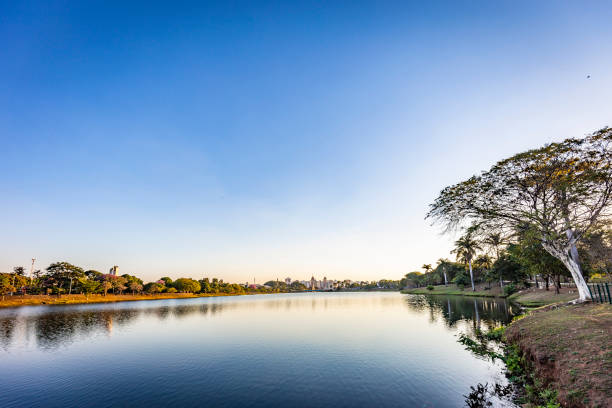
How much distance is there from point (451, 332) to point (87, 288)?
12945cm

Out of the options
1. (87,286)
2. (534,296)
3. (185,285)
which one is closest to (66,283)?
(87,286)

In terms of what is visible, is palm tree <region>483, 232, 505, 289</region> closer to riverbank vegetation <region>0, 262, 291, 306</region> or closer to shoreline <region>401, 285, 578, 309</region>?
shoreline <region>401, 285, 578, 309</region>

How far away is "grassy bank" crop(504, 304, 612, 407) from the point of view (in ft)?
33.9

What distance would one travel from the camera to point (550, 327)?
18.8 m

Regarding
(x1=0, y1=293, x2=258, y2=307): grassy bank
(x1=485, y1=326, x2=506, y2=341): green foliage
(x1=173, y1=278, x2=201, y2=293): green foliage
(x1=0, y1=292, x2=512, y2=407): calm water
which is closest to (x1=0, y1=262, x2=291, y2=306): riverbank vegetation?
(x1=0, y1=293, x2=258, y2=307): grassy bank

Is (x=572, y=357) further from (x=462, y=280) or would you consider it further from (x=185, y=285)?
(x=185, y=285)

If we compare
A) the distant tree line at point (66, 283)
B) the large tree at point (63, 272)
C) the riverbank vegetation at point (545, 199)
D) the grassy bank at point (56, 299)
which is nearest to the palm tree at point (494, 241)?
the riverbank vegetation at point (545, 199)

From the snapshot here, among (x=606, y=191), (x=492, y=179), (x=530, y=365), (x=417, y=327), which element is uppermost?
(x=492, y=179)

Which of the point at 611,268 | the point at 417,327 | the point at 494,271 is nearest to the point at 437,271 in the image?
the point at 494,271

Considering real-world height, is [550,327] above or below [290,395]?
above

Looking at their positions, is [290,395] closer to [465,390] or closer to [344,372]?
[344,372]

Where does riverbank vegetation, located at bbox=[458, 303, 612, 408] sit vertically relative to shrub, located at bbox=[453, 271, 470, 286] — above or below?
above

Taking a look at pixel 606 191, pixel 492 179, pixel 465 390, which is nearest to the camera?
pixel 465 390

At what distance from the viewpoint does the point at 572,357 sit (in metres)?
13.2
